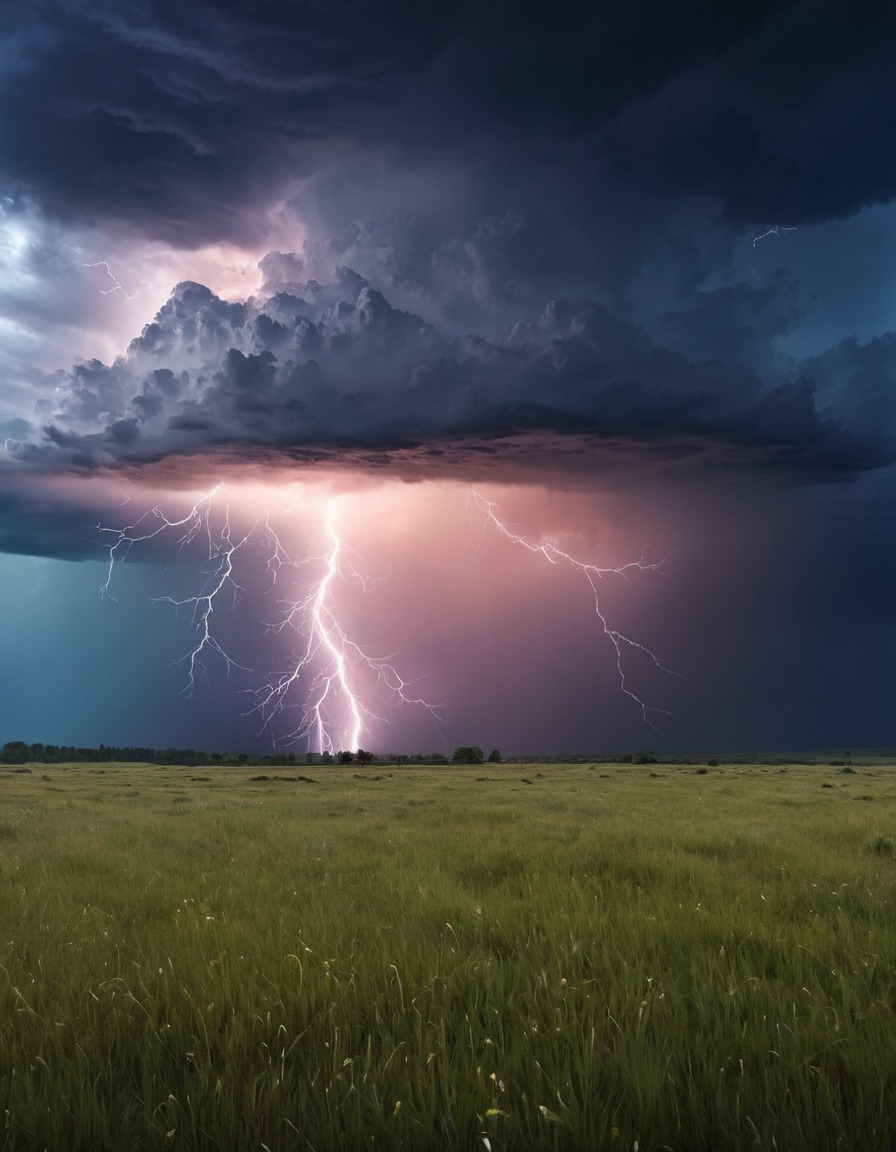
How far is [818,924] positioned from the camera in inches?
227

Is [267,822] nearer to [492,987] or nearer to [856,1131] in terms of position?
[492,987]

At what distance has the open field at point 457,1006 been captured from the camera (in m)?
2.98

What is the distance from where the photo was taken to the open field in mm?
2980

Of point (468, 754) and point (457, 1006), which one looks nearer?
point (457, 1006)

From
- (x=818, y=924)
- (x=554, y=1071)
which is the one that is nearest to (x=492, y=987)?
(x=554, y=1071)

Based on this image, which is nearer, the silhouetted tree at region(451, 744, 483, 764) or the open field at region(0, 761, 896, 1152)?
the open field at region(0, 761, 896, 1152)

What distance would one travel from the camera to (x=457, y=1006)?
420 cm

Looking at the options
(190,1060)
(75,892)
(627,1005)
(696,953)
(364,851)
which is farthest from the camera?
(364,851)

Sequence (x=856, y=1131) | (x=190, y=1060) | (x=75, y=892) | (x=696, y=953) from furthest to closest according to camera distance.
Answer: (x=75, y=892) → (x=696, y=953) → (x=190, y=1060) → (x=856, y=1131)

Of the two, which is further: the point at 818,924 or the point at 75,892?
the point at 75,892

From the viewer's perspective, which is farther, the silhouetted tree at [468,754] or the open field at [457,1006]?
the silhouetted tree at [468,754]

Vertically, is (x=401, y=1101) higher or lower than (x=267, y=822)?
higher

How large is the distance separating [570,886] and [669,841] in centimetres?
481

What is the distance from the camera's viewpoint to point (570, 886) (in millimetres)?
7297
